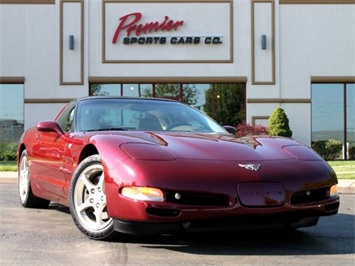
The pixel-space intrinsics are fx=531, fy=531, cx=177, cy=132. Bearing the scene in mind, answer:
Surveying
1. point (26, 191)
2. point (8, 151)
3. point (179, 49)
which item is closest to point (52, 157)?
point (26, 191)

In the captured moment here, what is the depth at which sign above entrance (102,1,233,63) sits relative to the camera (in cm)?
1980

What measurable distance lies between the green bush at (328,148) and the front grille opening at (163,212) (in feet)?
54.8

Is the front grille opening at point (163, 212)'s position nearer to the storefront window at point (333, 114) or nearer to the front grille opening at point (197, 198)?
the front grille opening at point (197, 198)

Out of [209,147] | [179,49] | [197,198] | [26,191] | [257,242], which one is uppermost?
[179,49]

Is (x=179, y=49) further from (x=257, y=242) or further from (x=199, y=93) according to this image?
(x=257, y=242)

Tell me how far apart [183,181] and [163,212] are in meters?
0.27

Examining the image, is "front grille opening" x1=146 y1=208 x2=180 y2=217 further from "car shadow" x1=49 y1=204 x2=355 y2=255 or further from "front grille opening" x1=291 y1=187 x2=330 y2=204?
"front grille opening" x1=291 y1=187 x2=330 y2=204

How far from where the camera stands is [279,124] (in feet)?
61.1

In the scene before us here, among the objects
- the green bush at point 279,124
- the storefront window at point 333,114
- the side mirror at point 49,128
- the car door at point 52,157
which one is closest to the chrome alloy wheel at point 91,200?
the car door at point 52,157

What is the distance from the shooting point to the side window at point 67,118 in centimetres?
554

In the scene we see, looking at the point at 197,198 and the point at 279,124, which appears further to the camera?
the point at 279,124

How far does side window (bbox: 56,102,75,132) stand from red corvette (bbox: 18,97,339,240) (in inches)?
12.4

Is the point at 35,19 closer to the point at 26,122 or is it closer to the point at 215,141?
the point at 26,122

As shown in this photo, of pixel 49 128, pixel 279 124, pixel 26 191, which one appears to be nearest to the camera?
pixel 49 128
